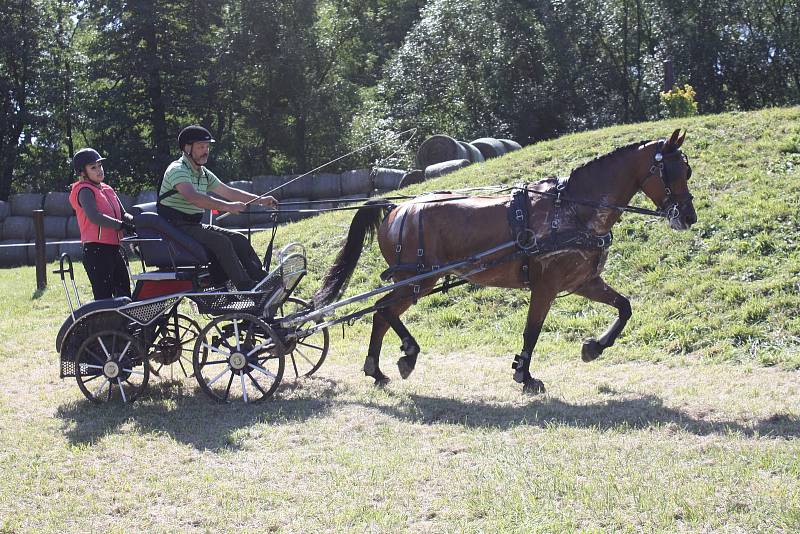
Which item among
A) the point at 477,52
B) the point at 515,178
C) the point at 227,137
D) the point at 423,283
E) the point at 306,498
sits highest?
the point at 477,52

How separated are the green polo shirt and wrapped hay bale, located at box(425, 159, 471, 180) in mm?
8843

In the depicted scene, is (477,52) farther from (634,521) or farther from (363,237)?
(634,521)

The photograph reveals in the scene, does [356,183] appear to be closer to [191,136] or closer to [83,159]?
[83,159]

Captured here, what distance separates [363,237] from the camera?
7859 mm

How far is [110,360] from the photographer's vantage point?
6906mm

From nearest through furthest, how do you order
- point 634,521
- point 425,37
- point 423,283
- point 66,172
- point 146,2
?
point 634,521
point 423,283
point 146,2
point 66,172
point 425,37

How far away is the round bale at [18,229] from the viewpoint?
20.3m

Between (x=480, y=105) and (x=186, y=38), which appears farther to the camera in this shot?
(x=480, y=105)

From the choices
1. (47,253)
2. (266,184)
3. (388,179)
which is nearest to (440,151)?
(388,179)

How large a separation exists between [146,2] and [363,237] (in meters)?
18.8

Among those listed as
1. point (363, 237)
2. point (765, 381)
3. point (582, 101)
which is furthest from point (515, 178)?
point (582, 101)

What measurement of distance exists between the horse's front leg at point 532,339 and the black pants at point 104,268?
11.5ft

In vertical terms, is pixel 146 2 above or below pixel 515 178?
above

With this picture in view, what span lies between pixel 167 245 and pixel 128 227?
2.36ft
